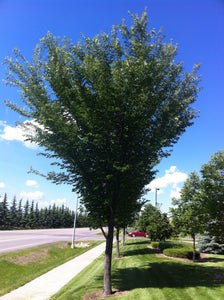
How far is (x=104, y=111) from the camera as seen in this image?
8266 millimetres

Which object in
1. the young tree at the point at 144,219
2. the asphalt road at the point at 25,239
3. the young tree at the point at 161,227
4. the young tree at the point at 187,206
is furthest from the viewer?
the young tree at the point at 144,219

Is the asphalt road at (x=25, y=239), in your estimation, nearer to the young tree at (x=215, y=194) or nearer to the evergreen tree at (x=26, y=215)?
the young tree at (x=215, y=194)

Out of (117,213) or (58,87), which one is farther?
(117,213)

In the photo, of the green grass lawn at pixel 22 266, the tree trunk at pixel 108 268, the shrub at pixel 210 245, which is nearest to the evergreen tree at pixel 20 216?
the green grass lawn at pixel 22 266

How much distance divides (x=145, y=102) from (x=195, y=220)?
29.3 ft

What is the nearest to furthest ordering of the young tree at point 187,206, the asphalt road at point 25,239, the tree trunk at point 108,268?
1. the tree trunk at point 108,268
2. the young tree at point 187,206
3. the asphalt road at point 25,239

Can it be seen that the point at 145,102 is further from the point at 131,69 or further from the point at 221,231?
the point at 221,231

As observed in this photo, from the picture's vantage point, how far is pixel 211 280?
1005 cm

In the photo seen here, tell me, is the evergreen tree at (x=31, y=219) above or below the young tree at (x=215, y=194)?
below

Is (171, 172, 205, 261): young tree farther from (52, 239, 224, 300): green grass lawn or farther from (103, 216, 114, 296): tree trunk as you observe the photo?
(103, 216, 114, 296): tree trunk

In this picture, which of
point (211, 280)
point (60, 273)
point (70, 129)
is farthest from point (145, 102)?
point (60, 273)

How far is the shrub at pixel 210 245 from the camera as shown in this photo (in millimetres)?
20795

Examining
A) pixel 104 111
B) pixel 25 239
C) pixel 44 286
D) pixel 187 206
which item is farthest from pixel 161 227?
pixel 104 111

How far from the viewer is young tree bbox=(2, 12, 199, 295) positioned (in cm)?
816
